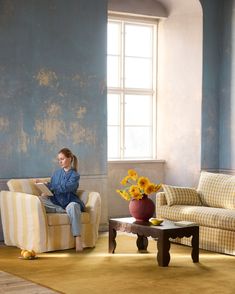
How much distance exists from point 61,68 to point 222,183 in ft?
7.83

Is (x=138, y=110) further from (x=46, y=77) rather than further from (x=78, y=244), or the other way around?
(x=78, y=244)

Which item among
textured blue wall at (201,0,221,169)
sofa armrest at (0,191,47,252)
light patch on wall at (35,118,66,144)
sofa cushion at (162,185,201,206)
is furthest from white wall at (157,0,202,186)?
sofa armrest at (0,191,47,252)

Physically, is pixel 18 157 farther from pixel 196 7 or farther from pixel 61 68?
pixel 196 7

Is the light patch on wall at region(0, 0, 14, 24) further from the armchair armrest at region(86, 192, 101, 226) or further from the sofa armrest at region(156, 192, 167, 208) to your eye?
A: the sofa armrest at region(156, 192, 167, 208)

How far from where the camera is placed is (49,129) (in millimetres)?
7680

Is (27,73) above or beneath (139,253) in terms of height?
above

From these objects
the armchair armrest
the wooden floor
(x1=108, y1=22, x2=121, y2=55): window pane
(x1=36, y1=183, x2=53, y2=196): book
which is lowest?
the wooden floor

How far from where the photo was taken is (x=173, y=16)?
362 inches

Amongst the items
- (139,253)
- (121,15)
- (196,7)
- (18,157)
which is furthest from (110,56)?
(139,253)

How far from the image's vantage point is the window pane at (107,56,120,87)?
904 centimetres

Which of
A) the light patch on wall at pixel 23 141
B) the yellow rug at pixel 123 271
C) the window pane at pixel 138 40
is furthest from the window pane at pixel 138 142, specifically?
the yellow rug at pixel 123 271

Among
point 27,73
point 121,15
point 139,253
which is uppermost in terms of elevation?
point 121,15

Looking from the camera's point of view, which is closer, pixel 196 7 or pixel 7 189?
pixel 7 189

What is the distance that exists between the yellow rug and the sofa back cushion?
78 centimetres
